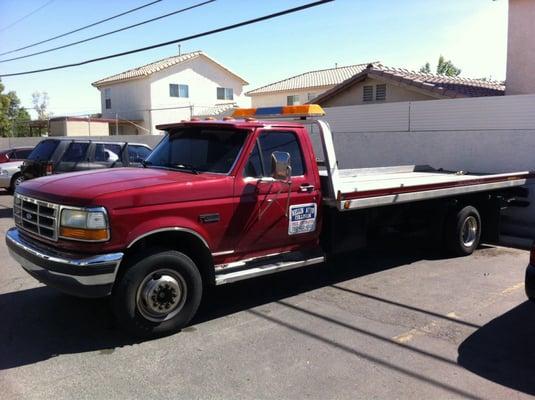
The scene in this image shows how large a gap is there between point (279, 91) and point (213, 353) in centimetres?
3895

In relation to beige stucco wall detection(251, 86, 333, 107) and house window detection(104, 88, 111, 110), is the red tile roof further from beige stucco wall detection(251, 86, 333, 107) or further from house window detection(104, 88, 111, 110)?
house window detection(104, 88, 111, 110)

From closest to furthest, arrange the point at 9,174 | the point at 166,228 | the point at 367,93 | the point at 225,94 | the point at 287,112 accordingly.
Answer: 1. the point at 166,228
2. the point at 287,112
3. the point at 9,174
4. the point at 367,93
5. the point at 225,94

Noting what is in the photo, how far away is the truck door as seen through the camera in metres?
5.45

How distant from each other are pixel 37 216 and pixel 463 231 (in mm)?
6306

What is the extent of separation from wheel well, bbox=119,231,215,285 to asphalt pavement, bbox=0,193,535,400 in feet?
1.90

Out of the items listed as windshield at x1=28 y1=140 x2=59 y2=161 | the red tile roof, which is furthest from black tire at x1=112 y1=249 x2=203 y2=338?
the red tile roof

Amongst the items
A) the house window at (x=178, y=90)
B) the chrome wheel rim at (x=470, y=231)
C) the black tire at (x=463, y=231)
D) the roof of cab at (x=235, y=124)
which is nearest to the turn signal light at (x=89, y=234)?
the roof of cab at (x=235, y=124)

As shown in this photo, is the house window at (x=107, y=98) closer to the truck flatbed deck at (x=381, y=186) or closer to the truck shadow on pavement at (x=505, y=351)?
the truck flatbed deck at (x=381, y=186)

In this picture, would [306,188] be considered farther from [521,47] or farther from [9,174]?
[9,174]

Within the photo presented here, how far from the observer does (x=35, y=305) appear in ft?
19.0

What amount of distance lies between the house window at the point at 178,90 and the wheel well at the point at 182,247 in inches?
1477

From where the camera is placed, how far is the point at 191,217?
4.98 m

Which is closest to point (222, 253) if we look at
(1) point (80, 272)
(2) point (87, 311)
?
(1) point (80, 272)

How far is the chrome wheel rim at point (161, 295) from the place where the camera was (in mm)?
4770
